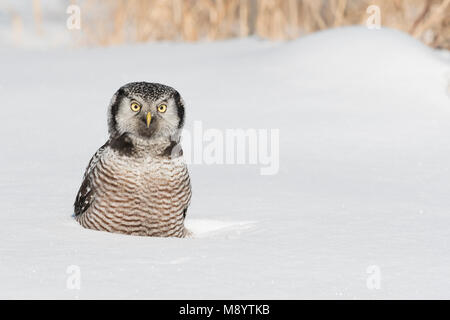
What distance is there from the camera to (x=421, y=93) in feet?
20.5

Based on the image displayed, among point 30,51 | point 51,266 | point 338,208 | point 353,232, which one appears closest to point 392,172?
point 338,208

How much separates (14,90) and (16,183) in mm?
2619

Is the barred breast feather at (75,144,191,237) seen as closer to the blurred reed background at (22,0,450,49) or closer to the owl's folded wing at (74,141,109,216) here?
the owl's folded wing at (74,141,109,216)

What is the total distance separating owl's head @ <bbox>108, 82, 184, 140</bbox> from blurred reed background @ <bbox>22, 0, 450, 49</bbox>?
5.23 meters

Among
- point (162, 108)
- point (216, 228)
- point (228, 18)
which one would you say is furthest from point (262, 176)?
point (228, 18)

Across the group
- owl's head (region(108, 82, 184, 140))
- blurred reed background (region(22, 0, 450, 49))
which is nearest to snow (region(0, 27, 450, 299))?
owl's head (region(108, 82, 184, 140))

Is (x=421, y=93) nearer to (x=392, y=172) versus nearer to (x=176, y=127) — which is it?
(x=392, y=172)

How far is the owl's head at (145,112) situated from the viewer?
334 cm

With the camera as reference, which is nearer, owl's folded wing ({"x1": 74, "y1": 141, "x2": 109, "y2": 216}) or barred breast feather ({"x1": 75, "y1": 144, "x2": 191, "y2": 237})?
barred breast feather ({"x1": 75, "y1": 144, "x2": 191, "y2": 237})

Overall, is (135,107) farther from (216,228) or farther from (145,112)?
(216,228)

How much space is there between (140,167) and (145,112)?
0.22 m

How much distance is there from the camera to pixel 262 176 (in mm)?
4605

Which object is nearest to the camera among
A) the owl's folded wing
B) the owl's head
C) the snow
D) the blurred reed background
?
the snow

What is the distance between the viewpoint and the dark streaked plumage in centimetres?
336
